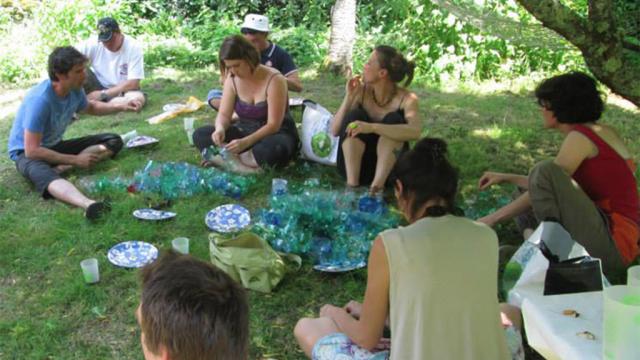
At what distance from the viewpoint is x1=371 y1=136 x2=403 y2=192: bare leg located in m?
4.41

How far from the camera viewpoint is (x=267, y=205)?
4.38 m

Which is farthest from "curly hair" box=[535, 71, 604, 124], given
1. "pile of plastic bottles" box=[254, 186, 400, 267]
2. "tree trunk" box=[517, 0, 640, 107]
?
"pile of plastic bottles" box=[254, 186, 400, 267]

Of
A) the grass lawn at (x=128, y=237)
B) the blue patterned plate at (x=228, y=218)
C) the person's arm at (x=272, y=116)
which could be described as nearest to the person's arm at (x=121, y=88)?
the grass lawn at (x=128, y=237)

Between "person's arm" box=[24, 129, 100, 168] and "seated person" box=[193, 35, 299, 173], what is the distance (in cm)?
94

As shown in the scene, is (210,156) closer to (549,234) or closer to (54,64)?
(54,64)

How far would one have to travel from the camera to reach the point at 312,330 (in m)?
2.55


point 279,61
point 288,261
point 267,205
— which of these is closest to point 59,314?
point 288,261

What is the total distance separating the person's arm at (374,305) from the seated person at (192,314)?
64 centimetres

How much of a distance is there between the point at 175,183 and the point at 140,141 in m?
1.17

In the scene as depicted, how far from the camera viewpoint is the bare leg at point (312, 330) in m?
2.51

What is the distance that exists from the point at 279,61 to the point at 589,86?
325 centimetres

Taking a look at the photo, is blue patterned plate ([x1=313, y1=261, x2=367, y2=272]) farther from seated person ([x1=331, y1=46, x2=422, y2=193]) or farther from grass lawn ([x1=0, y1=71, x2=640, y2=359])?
seated person ([x1=331, y1=46, x2=422, y2=193])

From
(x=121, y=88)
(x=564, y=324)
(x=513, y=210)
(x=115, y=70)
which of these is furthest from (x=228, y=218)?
(x=115, y=70)

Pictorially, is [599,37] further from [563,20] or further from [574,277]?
[574,277]
